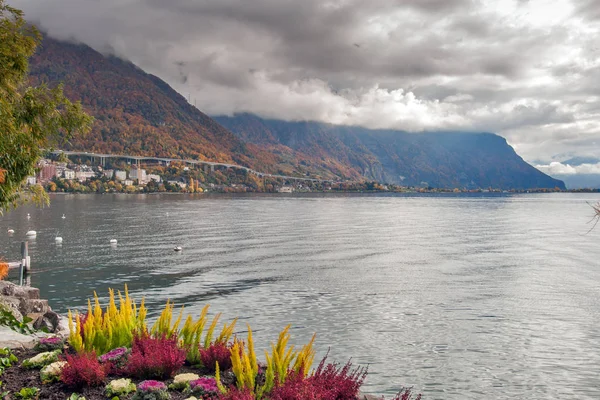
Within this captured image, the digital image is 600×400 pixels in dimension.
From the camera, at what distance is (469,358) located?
25.1 metres

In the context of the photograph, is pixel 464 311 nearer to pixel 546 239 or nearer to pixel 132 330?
pixel 132 330

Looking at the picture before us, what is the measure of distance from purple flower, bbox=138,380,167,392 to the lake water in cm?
1083

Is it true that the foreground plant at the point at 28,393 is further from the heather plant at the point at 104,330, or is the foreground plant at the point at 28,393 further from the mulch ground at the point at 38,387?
the heather plant at the point at 104,330

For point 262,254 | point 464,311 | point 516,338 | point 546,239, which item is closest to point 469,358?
point 516,338

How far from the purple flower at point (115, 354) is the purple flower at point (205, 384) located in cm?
299

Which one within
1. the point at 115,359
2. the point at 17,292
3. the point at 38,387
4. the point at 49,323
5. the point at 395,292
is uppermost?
the point at 115,359

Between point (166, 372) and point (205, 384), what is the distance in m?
1.49

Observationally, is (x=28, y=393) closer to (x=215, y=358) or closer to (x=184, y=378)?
(x=184, y=378)

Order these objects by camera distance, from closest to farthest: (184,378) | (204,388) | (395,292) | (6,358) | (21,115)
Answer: (204,388) → (184,378) → (6,358) → (21,115) → (395,292)

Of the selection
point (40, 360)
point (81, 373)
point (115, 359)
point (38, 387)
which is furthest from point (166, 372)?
point (40, 360)

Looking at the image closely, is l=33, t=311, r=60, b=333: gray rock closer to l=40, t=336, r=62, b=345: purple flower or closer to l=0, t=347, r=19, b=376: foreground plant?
l=40, t=336, r=62, b=345: purple flower

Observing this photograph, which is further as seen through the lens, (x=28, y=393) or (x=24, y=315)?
(x=24, y=315)

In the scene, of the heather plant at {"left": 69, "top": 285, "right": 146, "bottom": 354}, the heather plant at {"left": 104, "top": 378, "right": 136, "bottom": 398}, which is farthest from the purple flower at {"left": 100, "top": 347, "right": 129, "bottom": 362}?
the heather plant at {"left": 104, "top": 378, "right": 136, "bottom": 398}

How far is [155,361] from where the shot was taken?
1391cm
